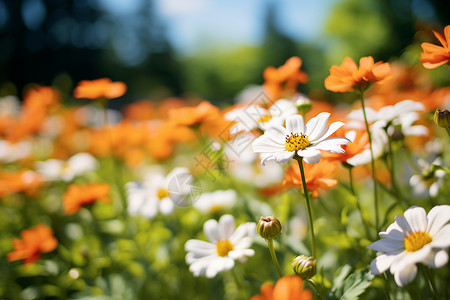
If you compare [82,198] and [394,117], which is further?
[82,198]

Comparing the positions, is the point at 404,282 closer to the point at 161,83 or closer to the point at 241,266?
the point at 241,266

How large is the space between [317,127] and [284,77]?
0.31 m

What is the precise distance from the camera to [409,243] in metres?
0.42

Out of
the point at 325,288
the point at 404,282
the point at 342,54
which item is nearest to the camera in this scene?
the point at 404,282

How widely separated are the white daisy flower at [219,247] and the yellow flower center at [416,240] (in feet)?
0.72

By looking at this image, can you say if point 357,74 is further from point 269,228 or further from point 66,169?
point 66,169

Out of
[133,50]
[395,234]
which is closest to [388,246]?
[395,234]

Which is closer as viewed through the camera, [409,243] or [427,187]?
[409,243]

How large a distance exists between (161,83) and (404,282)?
1343 centimetres

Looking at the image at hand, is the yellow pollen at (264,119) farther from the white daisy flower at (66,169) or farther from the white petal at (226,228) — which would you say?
the white daisy flower at (66,169)

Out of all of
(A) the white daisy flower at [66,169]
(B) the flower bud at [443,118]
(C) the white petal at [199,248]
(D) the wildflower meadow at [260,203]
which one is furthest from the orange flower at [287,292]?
(A) the white daisy flower at [66,169]

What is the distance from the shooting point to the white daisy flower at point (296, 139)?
46cm

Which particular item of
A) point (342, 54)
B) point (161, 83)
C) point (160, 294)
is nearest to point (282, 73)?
point (160, 294)

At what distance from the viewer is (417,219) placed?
43 centimetres
